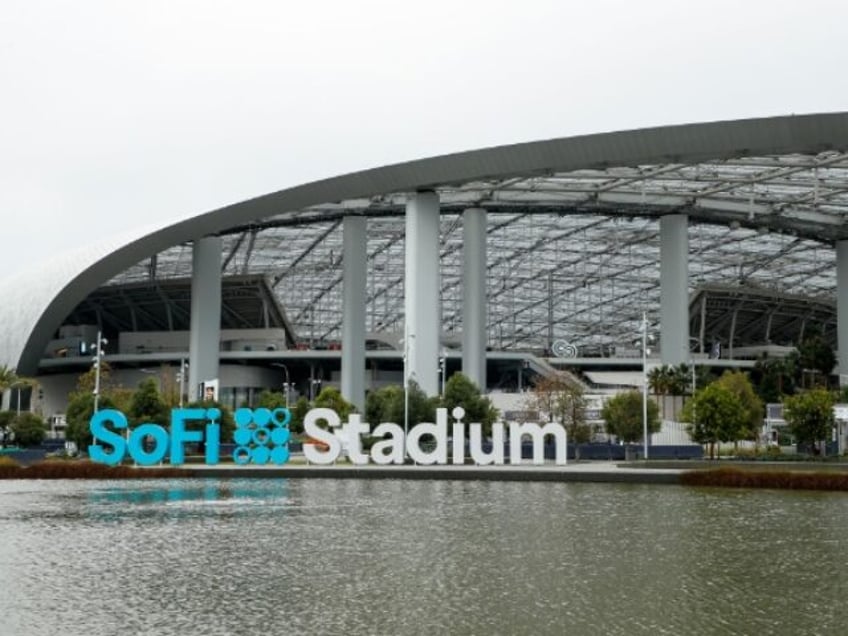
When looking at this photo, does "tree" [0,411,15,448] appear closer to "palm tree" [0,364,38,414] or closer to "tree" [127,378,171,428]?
"palm tree" [0,364,38,414]

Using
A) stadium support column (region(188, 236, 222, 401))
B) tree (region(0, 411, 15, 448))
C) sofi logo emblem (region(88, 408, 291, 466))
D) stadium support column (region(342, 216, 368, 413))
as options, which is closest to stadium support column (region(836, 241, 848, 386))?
stadium support column (region(342, 216, 368, 413))

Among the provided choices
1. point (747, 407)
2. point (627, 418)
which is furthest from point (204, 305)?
point (747, 407)

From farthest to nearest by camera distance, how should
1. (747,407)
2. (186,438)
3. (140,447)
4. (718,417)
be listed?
(747,407) < (718,417) < (186,438) < (140,447)

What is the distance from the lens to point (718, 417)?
152 feet

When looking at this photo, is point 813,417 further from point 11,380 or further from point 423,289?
point 11,380

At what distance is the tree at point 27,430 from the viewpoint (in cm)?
5803

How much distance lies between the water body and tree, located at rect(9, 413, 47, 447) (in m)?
31.8

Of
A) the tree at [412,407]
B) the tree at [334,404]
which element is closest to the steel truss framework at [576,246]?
the tree at [334,404]

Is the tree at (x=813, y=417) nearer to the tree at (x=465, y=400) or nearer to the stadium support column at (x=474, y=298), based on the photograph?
the tree at (x=465, y=400)

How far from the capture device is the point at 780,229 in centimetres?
7438

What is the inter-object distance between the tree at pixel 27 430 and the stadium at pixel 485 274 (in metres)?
9.00

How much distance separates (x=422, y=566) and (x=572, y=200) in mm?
52448

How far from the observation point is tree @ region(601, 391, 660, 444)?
51.5 metres

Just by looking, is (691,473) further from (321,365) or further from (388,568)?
(321,365)
